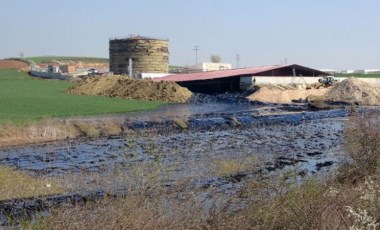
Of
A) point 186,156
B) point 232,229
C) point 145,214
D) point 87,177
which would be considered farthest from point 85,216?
point 186,156

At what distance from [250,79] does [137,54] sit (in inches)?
1290

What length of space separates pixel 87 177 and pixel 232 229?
725 centimetres

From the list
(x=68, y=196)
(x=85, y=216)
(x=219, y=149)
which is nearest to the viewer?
(x=85, y=216)

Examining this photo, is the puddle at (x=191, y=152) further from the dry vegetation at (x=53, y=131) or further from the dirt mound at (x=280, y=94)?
the dirt mound at (x=280, y=94)

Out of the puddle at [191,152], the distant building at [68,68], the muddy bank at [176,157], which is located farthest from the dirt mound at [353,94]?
the distant building at [68,68]

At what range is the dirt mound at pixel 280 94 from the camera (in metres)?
39.9

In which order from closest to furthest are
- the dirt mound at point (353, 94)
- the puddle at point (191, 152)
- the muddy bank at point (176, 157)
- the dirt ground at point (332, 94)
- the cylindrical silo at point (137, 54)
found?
the muddy bank at point (176, 157) < the puddle at point (191, 152) < the dirt mound at point (353, 94) < the dirt ground at point (332, 94) < the cylindrical silo at point (137, 54)

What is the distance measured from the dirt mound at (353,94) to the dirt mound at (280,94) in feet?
6.28

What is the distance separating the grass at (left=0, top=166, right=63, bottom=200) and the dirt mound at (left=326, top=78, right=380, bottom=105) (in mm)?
28551

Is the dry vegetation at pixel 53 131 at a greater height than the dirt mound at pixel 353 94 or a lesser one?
lesser

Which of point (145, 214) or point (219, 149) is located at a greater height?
point (145, 214)

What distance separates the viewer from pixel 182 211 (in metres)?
6.24

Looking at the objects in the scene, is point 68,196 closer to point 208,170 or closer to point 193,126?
point 208,170

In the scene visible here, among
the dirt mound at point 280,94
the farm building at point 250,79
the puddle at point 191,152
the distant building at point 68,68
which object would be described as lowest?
the puddle at point 191,152
